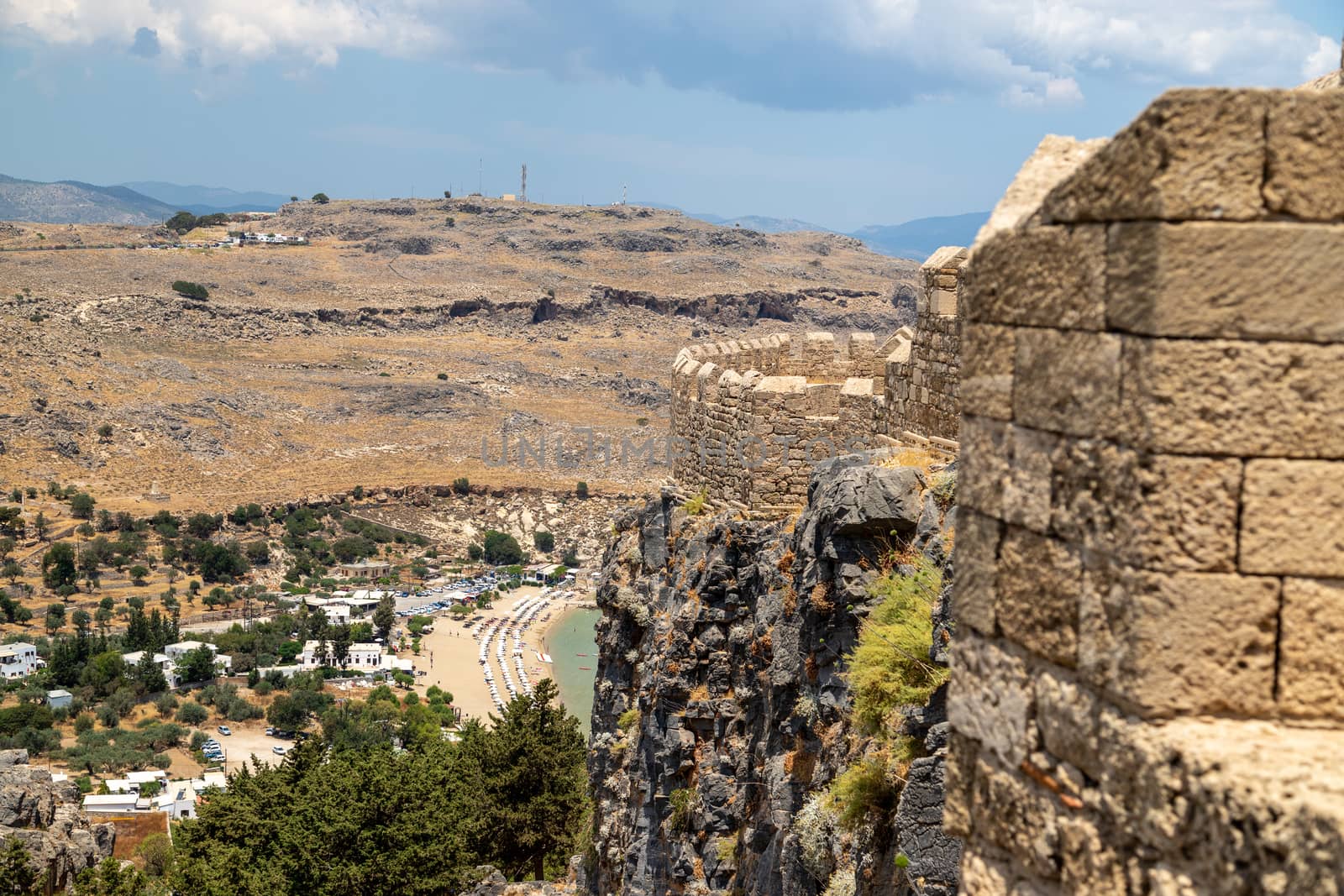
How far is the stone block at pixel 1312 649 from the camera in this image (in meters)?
2.77

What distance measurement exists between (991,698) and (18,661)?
2186 inches

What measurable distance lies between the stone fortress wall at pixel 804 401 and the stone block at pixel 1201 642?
7308 mm

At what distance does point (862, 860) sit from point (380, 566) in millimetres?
63045

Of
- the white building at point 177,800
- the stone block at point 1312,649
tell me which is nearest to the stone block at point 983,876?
the stone block at point 1312,649

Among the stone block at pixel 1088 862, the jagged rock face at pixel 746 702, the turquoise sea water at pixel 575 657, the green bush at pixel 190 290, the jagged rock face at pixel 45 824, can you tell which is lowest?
the turquoise sea water at pixel 575 657

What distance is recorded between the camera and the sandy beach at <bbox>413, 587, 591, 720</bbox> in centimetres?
5600

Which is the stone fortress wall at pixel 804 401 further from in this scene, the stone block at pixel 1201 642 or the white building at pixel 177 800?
the white building at pixel 177 800

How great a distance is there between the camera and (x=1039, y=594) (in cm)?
318

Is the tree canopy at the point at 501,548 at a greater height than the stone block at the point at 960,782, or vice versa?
the stone block at the point at 960,782

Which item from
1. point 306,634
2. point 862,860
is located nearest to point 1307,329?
point 862,860

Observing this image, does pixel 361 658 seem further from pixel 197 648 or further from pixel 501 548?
pixel 501 548

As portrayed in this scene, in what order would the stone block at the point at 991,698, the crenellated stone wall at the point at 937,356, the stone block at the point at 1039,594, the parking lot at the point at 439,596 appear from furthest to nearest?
the parking lot at the point at 439,596 → the crenellated stone wall at the point at 937,356 → the stone block at the point at 991,698 → the stone block at the point at 1039,594

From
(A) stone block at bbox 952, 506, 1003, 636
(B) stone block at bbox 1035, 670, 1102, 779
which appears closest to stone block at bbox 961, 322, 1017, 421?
(A) stone block at bbox 952, 506, 1003, 636

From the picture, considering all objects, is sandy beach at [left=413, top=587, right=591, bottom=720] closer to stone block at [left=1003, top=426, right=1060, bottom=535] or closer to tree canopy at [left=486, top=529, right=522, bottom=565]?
tree canopy at [left=486, top=529, right=522, bottom=565]
